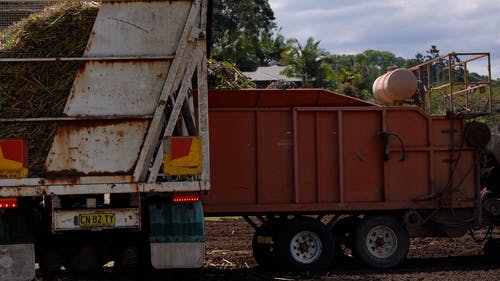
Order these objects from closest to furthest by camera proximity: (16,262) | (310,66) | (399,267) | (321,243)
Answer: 1. (16,262)
2. (321,243)
3. (399,267)
4. (310,66)

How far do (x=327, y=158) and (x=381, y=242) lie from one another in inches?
60.8

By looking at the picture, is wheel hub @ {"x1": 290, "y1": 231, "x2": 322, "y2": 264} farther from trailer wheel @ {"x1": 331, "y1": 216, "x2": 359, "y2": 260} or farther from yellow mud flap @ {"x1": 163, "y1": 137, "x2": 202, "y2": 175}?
yellow mud flap @ {"x1": 163, "y1": 137, "x2": 202, "y2": 175}

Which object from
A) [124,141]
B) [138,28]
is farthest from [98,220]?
[138,28]

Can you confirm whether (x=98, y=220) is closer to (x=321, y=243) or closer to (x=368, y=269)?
(x=321, y=243)

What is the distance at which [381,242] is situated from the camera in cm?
1348

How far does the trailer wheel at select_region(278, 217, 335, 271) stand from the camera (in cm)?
1300

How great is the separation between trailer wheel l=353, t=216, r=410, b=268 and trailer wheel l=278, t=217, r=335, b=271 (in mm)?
553

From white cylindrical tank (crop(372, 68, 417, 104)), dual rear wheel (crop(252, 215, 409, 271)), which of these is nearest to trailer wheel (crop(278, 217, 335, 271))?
dual rear wheel (crop(252, 215, 409, 271))

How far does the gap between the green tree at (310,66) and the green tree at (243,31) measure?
451 centimetres

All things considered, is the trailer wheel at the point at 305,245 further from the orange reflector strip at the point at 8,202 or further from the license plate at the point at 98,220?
the orange reflector strip at the point at 8,202

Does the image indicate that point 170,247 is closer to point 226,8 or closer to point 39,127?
point 39,127

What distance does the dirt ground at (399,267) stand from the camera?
12234mm

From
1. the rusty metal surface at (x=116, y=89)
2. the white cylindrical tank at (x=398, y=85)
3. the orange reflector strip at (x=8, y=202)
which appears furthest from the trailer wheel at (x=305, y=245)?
the orange reflector strip at (x=8, y=202)

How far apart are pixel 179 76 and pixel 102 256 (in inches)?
93.7
